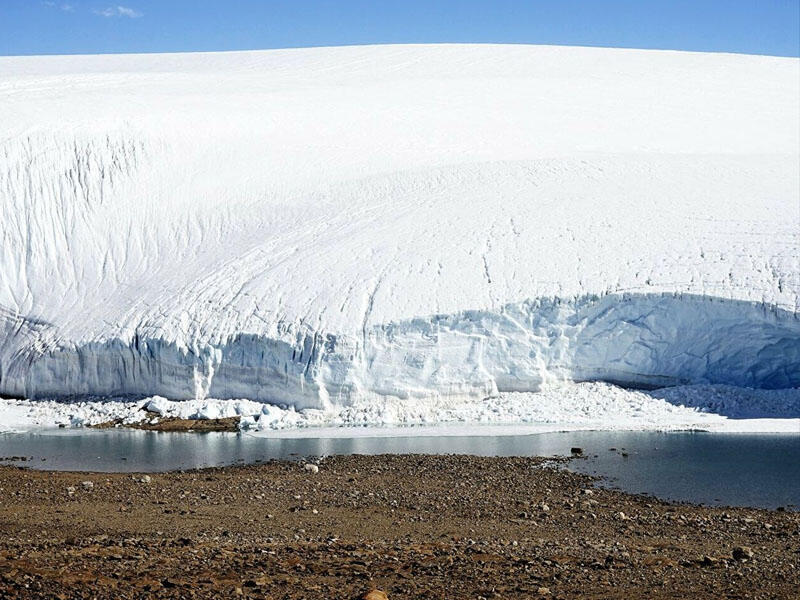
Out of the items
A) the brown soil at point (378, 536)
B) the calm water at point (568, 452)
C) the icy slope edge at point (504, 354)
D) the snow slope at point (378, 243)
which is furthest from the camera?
the snow slope at point (378, 243)

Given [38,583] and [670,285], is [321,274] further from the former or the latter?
[38,583]

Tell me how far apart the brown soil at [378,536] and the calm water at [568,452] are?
3.68 ft

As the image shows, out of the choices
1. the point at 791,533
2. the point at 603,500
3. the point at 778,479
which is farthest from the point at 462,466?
the point at 791,533

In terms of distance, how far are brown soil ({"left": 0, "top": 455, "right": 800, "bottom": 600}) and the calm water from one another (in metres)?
1.12

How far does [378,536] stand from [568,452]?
7.63m

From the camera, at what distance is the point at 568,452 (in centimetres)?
1811

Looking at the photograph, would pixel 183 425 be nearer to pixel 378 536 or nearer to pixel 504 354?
pixel 504 354

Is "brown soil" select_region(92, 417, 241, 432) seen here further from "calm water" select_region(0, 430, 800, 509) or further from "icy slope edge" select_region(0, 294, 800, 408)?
"icy slope edge" select_region(0, 294, 800, 408)

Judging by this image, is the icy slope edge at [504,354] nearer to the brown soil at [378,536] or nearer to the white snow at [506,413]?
the white snow at [506,413]

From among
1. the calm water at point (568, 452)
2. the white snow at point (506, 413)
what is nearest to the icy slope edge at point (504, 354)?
the white snow at point (506, 413)

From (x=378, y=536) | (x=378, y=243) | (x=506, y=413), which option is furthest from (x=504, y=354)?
(x=378, y=536)

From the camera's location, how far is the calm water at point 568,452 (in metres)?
15.4

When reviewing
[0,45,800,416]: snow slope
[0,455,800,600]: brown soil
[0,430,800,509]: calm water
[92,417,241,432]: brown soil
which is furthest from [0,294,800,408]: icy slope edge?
[0,455,800,600]: brown soil

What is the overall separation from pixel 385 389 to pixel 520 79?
23953 mm
